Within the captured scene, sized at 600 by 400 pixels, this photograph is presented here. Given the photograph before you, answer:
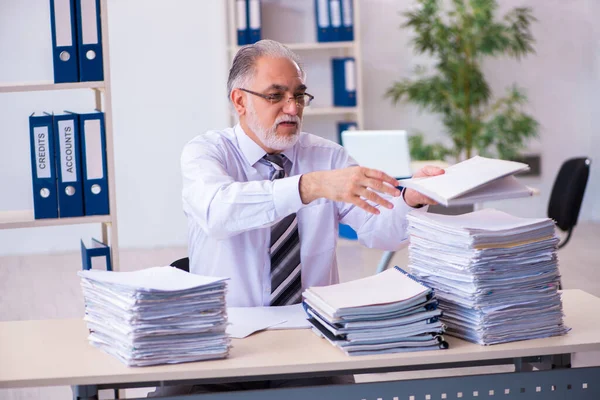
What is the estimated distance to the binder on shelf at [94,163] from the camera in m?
2.64

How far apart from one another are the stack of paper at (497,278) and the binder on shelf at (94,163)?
4.11 feet

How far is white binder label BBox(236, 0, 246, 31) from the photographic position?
6273 mm

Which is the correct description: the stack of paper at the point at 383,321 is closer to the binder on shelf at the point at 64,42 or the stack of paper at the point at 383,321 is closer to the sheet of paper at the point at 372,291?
the sheet of paper at the point at 372,291

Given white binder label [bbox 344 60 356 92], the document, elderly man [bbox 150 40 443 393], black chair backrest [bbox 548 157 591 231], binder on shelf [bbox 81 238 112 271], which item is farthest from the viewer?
white binder label [bbox 344 60 356 92]

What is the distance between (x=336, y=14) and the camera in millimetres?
6375

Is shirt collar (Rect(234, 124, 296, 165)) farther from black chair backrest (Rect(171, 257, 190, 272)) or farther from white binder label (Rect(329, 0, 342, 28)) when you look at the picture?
white binder label (Rect(329, 0, 342, 28))

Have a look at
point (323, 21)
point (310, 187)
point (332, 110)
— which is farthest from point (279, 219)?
point (323, 21)

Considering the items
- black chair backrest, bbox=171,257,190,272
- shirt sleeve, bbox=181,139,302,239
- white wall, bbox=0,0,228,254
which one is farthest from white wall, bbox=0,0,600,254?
shirt sleeve, bbox=181,139,302,239

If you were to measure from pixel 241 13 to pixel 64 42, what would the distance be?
12.3 ft

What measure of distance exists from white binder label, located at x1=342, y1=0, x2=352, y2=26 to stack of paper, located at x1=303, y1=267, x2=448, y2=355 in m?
4.84

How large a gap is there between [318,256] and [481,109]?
4.93m

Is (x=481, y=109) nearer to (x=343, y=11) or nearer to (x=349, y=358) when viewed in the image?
(x=343, y=11)

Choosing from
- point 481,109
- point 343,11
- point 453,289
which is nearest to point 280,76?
point 453,289

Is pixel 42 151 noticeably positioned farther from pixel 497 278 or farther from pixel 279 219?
pixel 497 278
